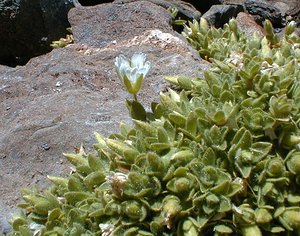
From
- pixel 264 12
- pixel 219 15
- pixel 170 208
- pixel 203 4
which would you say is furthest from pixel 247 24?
pixel 170 208

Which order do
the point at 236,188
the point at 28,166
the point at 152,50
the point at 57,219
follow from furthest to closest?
1. the point at 152,50
2. the point at 28,166
3. the point at 57,219
4. the point at 236,188

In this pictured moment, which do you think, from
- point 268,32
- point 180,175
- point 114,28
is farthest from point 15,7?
point 180,175

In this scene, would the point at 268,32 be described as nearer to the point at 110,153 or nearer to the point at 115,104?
the point at 115,104

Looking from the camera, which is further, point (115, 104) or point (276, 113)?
point (115, 104)

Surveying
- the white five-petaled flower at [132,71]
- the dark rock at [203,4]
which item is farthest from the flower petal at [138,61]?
the dark rock at [203,4]

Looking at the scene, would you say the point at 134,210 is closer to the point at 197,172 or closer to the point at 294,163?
the point at 197,172

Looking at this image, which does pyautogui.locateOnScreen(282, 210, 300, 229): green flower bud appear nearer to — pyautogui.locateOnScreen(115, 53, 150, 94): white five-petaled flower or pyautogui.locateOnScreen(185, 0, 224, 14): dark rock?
pyautogui.locateOnScreen(115, 53, 150, 94): white five-petaled flower
